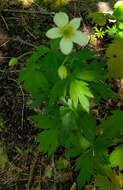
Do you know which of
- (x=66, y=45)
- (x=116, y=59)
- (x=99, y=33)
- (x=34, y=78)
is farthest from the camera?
(x=99, y=33)

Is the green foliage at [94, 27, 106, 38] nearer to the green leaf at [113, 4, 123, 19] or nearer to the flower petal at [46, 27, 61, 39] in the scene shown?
the green leaf at [113, 4, 123, 19]

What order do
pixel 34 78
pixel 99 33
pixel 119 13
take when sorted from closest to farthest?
pixel 34 78
pixel 119 13
pixel 99 33

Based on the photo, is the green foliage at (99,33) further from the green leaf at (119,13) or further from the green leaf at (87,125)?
the green leaf at (87,125)

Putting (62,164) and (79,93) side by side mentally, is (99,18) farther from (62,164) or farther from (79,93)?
(62,164)

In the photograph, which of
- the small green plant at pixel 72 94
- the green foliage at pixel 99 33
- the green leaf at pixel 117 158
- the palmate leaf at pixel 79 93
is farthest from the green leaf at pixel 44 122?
the green foliage at pixel 99 33

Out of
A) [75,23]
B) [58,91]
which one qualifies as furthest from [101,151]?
[75,23]

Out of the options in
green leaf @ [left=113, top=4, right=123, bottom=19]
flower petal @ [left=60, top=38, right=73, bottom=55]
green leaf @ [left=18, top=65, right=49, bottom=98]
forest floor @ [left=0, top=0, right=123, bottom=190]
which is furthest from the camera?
green leaf @ [left=113, top=4, right=123, bottom=19]

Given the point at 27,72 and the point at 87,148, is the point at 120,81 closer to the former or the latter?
the point at 87,148

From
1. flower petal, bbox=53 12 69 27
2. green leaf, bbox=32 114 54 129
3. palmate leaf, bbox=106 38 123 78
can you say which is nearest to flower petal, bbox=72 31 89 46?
flower petal, bbox=53 12 69 27
